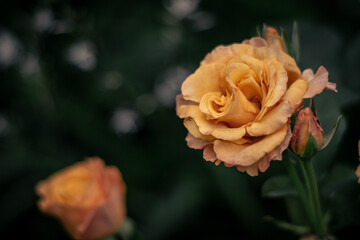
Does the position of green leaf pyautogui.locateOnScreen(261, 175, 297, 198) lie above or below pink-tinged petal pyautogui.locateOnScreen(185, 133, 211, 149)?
below

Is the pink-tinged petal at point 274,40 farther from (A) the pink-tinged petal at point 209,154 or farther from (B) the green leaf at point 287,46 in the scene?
(A) the pink-tinged petal at point 209,154

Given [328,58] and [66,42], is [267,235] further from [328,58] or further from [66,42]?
[66,42]

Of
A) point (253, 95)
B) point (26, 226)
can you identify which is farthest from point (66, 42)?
point (253, 95)

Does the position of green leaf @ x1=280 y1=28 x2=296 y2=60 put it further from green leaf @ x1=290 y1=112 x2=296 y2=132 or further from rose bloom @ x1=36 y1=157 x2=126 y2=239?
rose bloom @ x1=36 y1=157 x2=126 y2=239

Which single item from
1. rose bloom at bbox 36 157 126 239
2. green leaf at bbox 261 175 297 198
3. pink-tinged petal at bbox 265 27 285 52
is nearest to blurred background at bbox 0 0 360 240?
rose bloom at bbox 36 157 126 239

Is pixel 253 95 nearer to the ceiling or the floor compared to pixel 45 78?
nearer to the floor

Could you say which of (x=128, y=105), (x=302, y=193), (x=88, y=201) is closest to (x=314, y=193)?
(x=302, y=193)

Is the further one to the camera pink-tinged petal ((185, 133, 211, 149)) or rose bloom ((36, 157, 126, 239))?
rose bloom ((36, 157, 126, 239))
